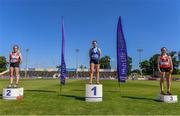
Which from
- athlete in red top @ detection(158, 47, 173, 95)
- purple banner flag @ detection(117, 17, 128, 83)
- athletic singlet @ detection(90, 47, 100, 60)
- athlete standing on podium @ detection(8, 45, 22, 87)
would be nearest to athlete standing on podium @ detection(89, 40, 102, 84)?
athletic singlet @ detection(90, 47, 100, 60)

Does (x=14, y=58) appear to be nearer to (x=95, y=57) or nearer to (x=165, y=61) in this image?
(x=95, y=57)

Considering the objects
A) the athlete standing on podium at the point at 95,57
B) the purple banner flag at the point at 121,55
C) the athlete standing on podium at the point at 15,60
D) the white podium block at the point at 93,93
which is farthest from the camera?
the purple banner flag at the point at 121,55

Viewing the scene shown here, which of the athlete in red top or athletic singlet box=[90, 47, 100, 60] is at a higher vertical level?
athletic singlet box=[90, 47, 100, 60]

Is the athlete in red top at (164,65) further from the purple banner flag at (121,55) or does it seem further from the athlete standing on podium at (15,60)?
the athlete standing on podium at (15,60)

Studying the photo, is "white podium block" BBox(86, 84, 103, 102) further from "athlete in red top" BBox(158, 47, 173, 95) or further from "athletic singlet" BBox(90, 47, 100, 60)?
"athlete in red top" BBox(158, 47, 173, 95)

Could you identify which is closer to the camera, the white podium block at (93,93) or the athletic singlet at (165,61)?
the white podium block at (93,93)

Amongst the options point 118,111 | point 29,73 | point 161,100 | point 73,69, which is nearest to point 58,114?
point 118,111

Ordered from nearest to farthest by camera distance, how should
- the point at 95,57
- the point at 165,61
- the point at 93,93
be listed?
the point at 93,93, the point at 95,57, the point at 165,61

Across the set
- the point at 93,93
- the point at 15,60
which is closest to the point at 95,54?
the point at 93,93

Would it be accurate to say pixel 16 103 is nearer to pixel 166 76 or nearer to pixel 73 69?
pixel 166 76

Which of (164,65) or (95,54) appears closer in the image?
(95,54)

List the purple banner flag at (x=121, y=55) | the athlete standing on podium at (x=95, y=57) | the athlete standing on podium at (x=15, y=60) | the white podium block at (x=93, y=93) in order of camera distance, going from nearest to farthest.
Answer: the white podium block at (x=93, y=93) < the athlete standing on podium at (x=95, y=57) < the athlete standing on podium at (x=15, y=60) < the purple banner flag at (x=121, y=55)

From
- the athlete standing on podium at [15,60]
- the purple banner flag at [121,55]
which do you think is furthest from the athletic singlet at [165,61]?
the athlete standing on podium at [15,60]

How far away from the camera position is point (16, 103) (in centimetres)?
956
